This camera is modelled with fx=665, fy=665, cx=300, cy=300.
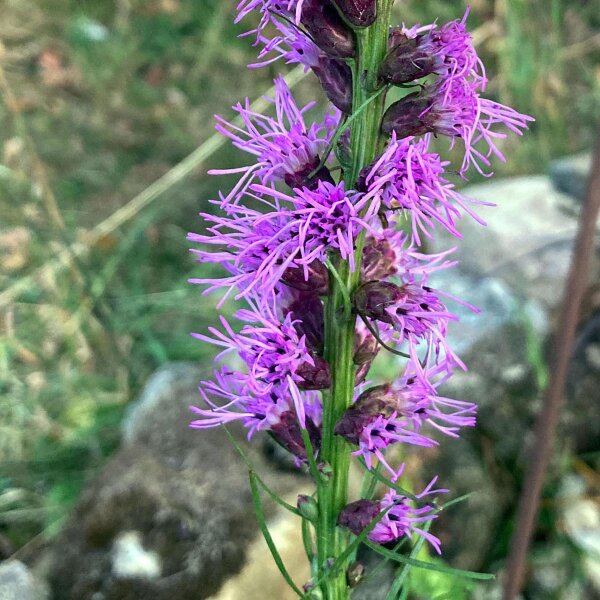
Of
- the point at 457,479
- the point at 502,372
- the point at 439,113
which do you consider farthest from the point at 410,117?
the point at 502,372

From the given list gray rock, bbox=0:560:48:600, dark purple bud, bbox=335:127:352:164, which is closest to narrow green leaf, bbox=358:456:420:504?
dark purple bud, bbox=335:127:352:164

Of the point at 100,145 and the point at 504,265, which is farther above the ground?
the point at 100,145

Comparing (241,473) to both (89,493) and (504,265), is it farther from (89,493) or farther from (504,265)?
(504,265)

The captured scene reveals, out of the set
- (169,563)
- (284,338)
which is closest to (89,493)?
(169,563)

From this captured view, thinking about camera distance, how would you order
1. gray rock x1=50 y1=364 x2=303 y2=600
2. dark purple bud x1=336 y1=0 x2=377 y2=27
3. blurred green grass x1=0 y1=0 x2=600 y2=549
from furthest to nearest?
blurred green grass x1=0 y1=0 x2=600 y2=549
gray rock x1=50 y1=364 x2=303 y2=600
dark purple bud x1=336 y1=0 x2=377 y2=27

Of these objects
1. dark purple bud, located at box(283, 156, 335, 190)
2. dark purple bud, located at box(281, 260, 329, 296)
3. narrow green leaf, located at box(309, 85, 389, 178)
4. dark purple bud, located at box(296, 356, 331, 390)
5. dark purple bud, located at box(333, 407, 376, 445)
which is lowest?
dark purple bud, located at box(333, 407, 376, 445)

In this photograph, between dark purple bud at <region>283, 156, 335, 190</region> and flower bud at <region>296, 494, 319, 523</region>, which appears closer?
dark purple bud at <region>283, 156, 335, 190</region>

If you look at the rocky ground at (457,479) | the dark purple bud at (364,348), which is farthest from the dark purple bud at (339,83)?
the rocky ground at (457,479)

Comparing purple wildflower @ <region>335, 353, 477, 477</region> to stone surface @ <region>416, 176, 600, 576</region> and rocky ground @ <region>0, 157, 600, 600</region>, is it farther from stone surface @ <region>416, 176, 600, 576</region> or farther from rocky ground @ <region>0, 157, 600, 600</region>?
stone surface @ <region>416, 176, 600, 576</region>
